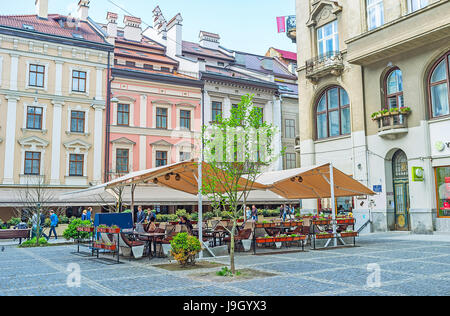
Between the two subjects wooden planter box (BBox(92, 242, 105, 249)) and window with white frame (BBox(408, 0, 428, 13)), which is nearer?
wooden planter box (BBox(92, 242, 105, 249))

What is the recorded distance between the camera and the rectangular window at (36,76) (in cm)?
2986

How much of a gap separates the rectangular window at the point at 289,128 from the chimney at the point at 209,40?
11133 mm

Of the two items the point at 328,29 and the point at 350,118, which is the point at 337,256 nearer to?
the point at 350,118

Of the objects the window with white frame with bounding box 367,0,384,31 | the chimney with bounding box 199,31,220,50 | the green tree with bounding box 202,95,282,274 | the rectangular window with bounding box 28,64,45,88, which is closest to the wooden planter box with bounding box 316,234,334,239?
the green tree with bounding box 202,95,282,274

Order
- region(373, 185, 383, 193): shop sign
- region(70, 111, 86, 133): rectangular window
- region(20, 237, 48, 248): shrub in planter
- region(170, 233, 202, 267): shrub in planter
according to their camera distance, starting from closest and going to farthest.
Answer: region(170, 233, 202, 267): shrub in planter, region(20, 237, 48, 248): shrub in planter, region(373, 185, 383, 193): shop sign, region(70, 111, 86, 133): rectangular window

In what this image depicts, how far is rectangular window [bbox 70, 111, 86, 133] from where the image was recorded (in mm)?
31172

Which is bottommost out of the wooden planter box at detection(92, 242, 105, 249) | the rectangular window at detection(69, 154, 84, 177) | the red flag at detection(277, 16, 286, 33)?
the wooden planter box at detection(92, 242, 105, 249)

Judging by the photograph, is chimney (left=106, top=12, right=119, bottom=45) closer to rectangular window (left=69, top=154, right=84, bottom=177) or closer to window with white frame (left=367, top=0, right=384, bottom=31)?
rectangular window (left=69, top=154, right=84, bottom=177)

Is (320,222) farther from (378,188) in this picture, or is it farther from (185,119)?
(185,119)

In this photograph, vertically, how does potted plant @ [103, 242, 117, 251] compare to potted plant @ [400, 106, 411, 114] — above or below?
below

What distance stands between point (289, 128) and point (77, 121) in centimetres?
1898

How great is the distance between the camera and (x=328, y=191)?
18.3 meters

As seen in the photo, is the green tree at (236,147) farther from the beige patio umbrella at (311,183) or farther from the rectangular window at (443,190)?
the rectangular window at (443,190)

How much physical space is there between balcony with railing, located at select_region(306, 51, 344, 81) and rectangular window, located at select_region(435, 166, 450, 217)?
836 centimetres
